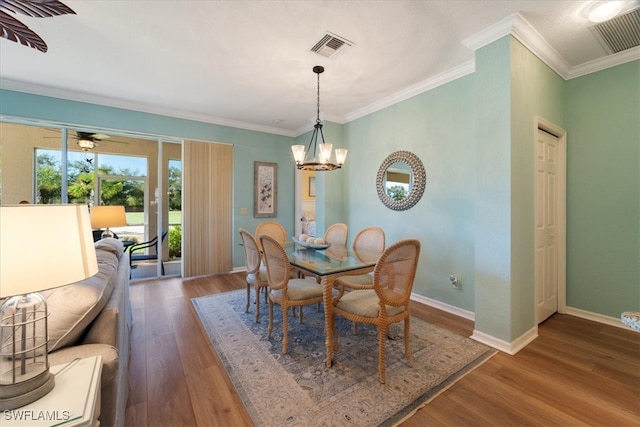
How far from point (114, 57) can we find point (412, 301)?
4.32m

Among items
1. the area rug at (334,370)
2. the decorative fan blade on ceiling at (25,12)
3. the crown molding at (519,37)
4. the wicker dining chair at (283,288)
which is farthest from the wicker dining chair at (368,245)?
the decorative fan blade on ceiling at (25,12)

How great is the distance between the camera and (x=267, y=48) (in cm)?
247

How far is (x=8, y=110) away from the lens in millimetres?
3219

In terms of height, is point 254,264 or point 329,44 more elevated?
point 329,44

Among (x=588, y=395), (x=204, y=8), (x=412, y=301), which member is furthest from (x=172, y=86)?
(x=588, y=395)

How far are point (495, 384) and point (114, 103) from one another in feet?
17.7

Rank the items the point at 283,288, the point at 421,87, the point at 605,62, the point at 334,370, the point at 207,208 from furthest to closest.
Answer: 1. the point at 207,208
2. the point at 421,87
3. the point at 605,62
4. the point at 283,288
5. the point at 334,370

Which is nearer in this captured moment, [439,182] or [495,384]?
[495,384]

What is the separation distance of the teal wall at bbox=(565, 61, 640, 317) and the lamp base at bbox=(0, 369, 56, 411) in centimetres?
421

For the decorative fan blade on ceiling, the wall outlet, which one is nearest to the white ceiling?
the decorative fan blade on ceiling

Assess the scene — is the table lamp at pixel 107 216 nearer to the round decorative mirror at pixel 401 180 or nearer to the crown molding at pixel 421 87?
the round decorative mirror at pixel 401 180

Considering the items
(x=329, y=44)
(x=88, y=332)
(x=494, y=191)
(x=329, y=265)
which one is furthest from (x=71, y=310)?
(x=494, y=191)

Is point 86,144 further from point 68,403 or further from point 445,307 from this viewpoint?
point 445,307

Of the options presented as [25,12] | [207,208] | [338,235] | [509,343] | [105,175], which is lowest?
[509,343]
